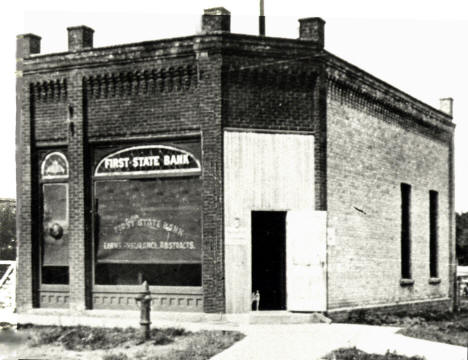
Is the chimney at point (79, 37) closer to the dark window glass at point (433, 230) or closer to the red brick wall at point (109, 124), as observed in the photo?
the red brick wall at point (109, 124)

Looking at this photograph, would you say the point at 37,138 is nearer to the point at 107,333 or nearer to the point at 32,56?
the point at 32,56

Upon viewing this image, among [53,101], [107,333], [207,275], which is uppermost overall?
[53,101]

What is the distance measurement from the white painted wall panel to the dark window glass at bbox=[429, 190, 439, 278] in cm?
927

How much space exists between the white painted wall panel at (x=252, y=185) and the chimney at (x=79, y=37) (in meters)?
4.72

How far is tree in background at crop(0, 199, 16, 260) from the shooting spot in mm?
49594

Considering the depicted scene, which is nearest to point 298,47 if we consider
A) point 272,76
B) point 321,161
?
point 272,76

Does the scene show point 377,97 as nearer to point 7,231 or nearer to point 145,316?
point 145,316

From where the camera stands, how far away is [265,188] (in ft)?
51.7

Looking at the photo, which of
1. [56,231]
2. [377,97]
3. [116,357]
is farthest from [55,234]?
[377,97]

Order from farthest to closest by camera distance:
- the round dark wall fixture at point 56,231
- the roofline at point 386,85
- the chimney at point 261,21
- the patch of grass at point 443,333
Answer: the chimney at point 261,21, the round dark wall fixture at point 56,231, the roofline at point 386,85, the patch of grass at point 443,333

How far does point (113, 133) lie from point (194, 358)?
6862 mm

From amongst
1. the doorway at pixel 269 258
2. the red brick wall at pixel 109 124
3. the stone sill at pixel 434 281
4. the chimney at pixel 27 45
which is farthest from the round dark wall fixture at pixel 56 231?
the stone sill at pixel 434 281

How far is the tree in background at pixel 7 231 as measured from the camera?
4959 cm

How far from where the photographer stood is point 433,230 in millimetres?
23828
